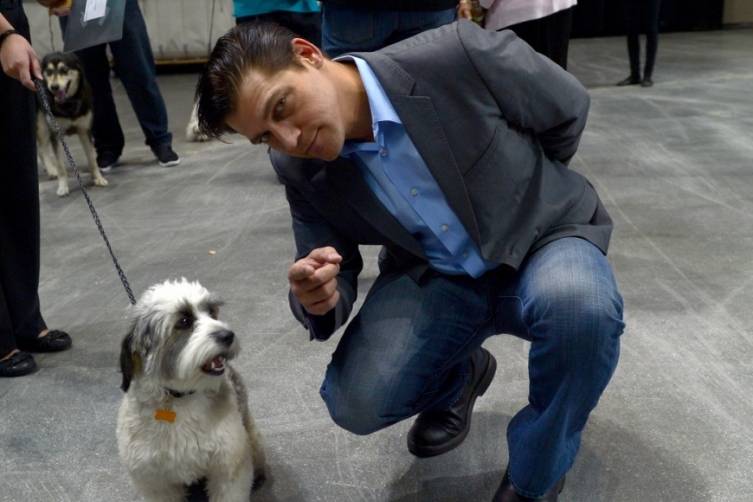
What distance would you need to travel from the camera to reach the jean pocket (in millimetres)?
2490

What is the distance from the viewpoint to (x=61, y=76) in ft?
15.4

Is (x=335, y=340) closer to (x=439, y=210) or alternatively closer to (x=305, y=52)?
(x=439, y=210)

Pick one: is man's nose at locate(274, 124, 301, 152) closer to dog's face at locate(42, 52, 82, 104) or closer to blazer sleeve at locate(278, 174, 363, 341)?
blazer sleeve at locate(278, 174, 363, 341)

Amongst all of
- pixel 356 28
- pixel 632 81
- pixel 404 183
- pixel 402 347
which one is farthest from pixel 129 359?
pixel 632 81

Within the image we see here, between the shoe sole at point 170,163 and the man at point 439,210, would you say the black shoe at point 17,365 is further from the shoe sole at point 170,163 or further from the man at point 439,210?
the shoe sole at point 170,163

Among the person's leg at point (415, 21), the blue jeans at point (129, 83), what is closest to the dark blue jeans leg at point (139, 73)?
the blue jeans at point (129, 83)

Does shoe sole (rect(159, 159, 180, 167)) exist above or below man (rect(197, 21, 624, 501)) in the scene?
below

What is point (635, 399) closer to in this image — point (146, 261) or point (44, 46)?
point (146, 261)

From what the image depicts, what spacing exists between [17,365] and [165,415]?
1108 mm

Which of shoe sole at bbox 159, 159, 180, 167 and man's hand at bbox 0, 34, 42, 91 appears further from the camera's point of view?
shoe sole at bbox 159, 159, 180, 167

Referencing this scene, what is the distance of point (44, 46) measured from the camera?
8781 millimetres

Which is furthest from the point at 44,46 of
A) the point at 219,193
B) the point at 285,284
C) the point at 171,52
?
the point at 285,284

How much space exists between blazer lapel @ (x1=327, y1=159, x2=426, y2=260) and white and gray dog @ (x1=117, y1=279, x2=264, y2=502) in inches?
15.0


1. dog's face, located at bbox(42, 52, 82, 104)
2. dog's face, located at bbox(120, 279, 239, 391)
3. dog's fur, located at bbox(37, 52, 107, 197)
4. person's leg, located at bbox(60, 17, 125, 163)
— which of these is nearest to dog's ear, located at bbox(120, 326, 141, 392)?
dog's face, located at bbox(120, 279, 239, 391)
